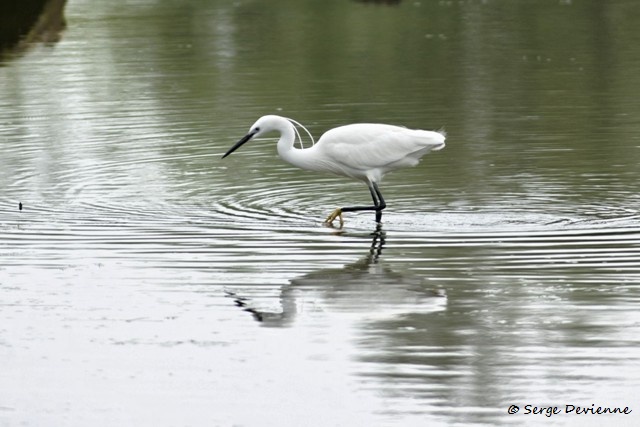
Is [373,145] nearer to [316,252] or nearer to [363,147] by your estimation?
[363,147]

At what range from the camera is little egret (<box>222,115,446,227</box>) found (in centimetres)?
1399

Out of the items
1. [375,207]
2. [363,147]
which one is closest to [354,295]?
[375,207]

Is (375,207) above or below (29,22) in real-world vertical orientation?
above

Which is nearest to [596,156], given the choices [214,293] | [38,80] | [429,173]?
[429,173]

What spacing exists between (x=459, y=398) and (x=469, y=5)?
106ft

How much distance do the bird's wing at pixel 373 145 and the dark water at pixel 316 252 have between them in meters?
0.58

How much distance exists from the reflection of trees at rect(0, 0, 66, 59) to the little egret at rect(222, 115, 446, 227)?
21189mm

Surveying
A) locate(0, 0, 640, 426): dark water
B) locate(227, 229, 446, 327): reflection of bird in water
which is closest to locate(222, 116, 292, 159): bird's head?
locate(0, 0, 640, 426): dark water

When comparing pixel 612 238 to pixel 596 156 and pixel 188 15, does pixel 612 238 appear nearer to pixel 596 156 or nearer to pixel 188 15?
pixel 596 156

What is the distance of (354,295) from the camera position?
1048cm

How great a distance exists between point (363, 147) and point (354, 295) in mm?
3783

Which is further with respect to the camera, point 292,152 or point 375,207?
point 292,152

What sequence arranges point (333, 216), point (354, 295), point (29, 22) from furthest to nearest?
point (29, 22) → point (333, 216) → point (354, 295)

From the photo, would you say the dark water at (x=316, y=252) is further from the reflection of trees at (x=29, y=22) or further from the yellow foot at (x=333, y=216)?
the reflection of trees at (x=29, y=22)
